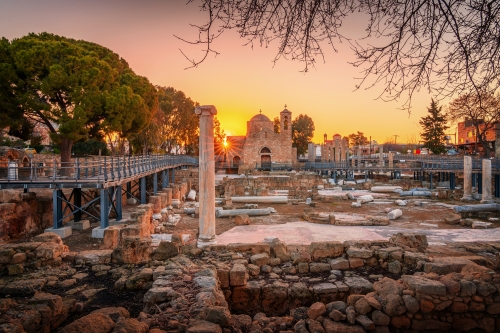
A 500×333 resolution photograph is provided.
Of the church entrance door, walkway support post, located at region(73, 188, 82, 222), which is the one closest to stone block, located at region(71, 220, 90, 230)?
walkway support post, located at region(73, 188, 82, 222)

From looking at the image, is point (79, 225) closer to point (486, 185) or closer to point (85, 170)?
point (85, 170)

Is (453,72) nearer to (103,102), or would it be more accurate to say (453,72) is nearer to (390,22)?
(390,22)

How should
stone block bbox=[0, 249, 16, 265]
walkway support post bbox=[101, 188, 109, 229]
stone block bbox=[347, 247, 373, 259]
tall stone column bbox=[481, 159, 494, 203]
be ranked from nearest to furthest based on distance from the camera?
1. stone block bbox=[0, 249, 16, 265]
2. stone block bbox=[347, 247, 373, 259]
3. walkway support post bbox=[101, 188, 109, 229]
4. tall stone column bbox=[481, 159, 494, 203]

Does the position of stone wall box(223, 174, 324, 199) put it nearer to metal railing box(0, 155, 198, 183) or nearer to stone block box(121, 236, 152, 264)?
metal railing box(0, 155, 198, 183)

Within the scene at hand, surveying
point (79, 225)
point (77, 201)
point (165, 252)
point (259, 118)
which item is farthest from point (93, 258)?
point (259, 118)

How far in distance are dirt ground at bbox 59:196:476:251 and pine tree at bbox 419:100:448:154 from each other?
2869 centimetres

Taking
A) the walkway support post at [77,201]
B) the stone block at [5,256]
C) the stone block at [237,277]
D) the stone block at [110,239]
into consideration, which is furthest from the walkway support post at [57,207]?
the stone block at [237,277]

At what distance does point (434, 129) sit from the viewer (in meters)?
47.6

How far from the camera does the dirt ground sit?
11.8 meters

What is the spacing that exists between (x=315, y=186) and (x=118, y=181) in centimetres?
1869

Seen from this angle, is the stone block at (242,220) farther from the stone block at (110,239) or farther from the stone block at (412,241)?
the stone block at (412,241)

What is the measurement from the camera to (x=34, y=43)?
19.5 metres

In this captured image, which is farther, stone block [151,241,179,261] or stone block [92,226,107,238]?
stone block [92,226,107,238]

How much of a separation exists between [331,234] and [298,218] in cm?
467
